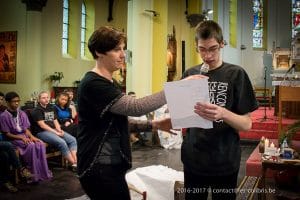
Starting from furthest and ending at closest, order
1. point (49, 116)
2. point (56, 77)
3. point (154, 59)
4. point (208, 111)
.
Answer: point (56, 77), point (154, 59), point (49, 116), point (208, 111)

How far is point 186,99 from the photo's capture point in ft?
5.25

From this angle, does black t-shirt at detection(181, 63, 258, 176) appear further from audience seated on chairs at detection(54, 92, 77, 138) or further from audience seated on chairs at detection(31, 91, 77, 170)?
audience seated on chairs at detection(54, 92, 77, 138)

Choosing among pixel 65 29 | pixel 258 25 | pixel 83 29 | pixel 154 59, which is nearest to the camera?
pixel 154 59

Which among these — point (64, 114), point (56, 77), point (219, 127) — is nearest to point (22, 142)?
point (64, 114)

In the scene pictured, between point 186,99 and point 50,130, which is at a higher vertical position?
point 186,99

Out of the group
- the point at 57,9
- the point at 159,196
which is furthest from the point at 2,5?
the point at 159,196

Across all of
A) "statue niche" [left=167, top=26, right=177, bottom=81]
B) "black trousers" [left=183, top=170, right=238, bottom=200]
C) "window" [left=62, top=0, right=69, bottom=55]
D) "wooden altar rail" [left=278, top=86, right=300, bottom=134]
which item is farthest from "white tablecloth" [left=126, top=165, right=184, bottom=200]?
"window" [left=62, top=0, right=69, bottom=55]

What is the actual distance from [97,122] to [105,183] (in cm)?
29

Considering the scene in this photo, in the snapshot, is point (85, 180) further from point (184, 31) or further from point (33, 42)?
point (184, 31)

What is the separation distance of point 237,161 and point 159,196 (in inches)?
64.1

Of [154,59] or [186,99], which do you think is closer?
[186,99]

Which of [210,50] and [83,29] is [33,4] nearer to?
[83,29]

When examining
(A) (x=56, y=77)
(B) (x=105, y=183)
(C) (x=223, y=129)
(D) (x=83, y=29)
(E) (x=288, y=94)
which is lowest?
(B) (x=105, y=183)

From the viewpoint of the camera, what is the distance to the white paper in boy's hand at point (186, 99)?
5.15 feet
